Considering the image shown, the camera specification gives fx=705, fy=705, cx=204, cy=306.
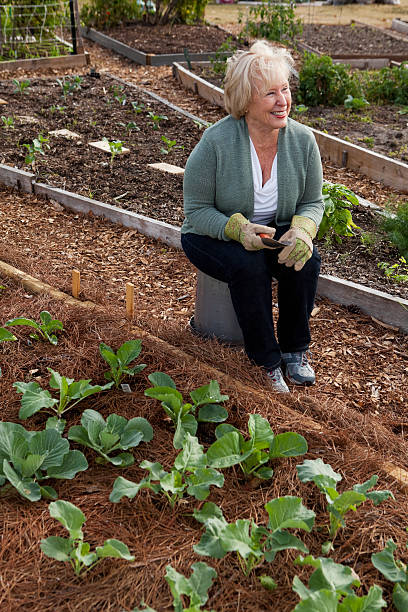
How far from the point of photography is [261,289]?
2.77 meters

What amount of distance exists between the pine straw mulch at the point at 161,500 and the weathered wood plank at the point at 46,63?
20.9 ft

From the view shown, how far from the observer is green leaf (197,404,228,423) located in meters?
2.41

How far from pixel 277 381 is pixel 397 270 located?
51.1 inches

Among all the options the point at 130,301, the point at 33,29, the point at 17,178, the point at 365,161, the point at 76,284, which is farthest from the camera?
the point at 33,29

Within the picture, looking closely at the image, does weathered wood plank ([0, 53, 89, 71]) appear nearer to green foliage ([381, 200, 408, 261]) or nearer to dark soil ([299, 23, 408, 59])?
dark soil ([299, 23, 408, 59])

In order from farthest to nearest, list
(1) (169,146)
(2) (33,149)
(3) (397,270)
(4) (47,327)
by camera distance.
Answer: (1) (169,146) → (2) (33,149) → (3) (397,270) → (4) (47,327)

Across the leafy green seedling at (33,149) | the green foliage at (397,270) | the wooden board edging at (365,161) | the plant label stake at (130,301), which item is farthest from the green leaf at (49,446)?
the wooden board edging at (365,161)

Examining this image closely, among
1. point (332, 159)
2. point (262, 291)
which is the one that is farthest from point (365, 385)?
point (332, 159)

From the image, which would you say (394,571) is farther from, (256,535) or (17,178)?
(17,178)

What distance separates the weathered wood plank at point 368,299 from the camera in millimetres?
3346

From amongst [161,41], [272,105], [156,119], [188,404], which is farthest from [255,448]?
[161,41]

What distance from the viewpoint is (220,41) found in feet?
34.1

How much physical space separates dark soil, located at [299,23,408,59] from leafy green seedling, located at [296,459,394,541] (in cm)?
868

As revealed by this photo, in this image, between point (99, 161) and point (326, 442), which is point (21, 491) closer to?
point (326, 442)
